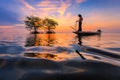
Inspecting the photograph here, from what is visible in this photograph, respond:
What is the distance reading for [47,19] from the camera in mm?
81125

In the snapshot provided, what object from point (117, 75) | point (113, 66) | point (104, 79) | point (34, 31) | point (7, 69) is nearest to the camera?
point (104, 79)

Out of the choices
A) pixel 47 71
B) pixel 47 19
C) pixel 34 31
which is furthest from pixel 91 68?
pixel 47 19

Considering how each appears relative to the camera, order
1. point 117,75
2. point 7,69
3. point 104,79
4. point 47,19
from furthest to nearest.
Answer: point 47,19
point 7,69
point 117,75
point 104,79

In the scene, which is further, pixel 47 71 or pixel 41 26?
pixel 41 26

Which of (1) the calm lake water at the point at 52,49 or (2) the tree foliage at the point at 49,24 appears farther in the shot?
(2) the tree foliage at the point at 49,24

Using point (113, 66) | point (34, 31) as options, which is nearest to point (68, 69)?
point (113, 66)

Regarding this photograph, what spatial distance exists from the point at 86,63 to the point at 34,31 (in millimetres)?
63237

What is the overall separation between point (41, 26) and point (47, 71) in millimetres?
68122

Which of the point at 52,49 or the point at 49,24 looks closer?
the point at 52,49

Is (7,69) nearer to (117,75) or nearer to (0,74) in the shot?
(0,74)

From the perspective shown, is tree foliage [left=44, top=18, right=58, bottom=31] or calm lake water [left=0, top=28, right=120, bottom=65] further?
tree foliage [left=44, top=18, right=58, bottom=31]

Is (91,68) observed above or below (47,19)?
below

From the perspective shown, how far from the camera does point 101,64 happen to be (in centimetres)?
516

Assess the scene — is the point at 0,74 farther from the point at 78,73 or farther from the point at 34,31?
the point at 34,31
